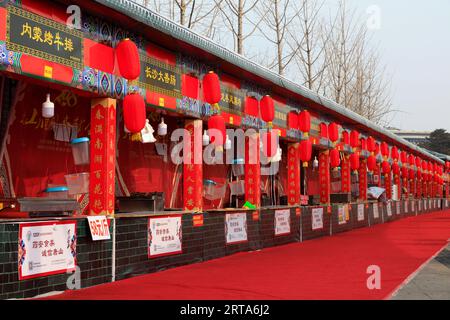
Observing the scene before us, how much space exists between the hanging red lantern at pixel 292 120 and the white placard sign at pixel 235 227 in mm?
3959

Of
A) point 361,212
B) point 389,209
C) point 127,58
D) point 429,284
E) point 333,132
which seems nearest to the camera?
point 429,284

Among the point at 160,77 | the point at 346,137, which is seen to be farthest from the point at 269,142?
the point at 346,137

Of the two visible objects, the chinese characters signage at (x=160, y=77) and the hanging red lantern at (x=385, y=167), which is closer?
the chinese characters signage at (x=160, y=77)

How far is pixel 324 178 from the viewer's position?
61.5 ft

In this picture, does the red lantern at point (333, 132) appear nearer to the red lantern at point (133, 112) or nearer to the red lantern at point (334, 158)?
the red lantern at point (334, 158)

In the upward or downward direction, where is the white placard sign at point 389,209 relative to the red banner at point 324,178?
downward

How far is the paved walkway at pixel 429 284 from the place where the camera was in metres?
6.69

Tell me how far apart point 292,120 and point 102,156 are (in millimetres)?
8203

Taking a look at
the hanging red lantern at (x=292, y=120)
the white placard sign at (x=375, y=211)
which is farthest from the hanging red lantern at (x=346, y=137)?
the hanging red lantern at (x=292, y=120)

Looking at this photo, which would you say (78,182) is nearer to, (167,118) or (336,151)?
(167,118)

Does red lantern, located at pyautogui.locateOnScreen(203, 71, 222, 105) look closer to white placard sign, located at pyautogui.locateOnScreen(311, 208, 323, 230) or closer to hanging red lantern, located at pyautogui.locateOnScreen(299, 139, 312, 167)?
hanging red lantern, located at pyautogui.locateOnScreen(299, 139, 312, 167)

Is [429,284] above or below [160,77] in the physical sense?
below

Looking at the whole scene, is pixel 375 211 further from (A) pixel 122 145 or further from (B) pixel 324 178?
(A) pixel 122 145
